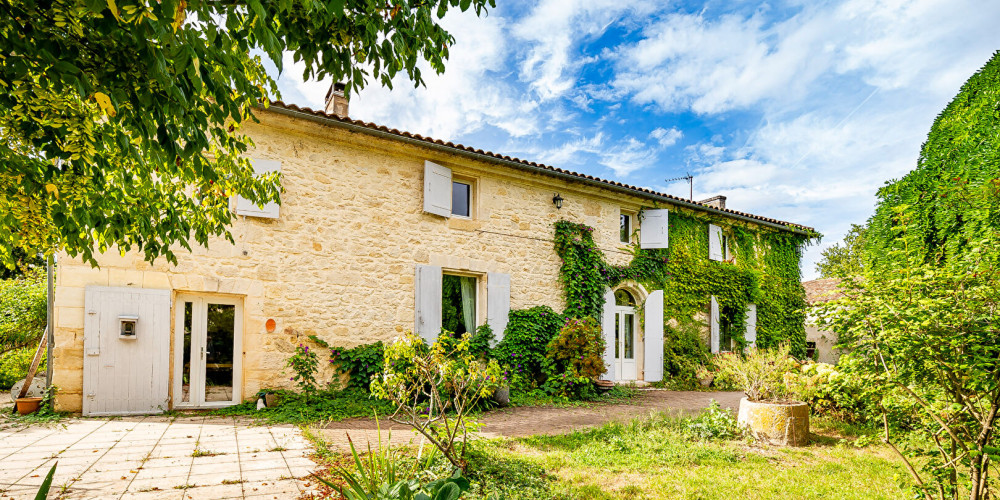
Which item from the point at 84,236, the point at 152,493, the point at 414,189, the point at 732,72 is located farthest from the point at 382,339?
the point at 732,72

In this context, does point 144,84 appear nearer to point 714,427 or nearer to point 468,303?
point 714,427

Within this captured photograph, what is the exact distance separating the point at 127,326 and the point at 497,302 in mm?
5341

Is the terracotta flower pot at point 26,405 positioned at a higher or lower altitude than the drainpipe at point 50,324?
lower

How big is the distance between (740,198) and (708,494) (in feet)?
40.5

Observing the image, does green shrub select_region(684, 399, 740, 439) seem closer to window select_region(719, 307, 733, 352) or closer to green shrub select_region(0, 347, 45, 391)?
window select_region(719, 307, 733, 352)

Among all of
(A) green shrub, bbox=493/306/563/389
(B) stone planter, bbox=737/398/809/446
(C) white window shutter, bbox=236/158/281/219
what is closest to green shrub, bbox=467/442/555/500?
(B) stone planter, bbox=737/398/809/446

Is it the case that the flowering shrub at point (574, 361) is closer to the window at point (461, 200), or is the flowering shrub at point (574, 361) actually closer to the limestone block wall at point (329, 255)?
the limestone block wall at point (329, 255)

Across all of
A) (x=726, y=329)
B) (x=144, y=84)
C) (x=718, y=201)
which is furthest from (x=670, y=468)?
(x=718, y=201)

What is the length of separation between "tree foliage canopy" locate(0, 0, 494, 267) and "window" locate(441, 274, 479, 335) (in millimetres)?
5280

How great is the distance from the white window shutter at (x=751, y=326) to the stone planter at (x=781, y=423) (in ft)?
22.8

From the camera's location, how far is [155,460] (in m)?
4.18

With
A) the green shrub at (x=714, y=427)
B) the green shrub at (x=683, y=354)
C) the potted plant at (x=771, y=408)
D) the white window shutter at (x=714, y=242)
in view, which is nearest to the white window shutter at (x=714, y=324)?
the green shrub at (x=683, y=354)

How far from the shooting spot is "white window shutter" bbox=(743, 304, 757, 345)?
12086mm

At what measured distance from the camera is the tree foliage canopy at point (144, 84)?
68.9 inches
